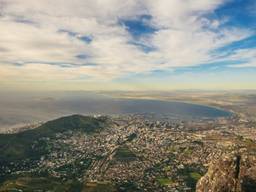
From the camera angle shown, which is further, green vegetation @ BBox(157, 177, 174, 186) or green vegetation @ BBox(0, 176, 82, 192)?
green vegetation @ BBox(157, 177, 174, 186)

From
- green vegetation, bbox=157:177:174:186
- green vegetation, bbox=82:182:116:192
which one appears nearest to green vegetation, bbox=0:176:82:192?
green vegetation, bbox=82:182:116:192

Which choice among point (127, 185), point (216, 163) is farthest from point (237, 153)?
point (127, 185)

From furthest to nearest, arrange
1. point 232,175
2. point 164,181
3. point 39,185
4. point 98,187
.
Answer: point 164,181
point 39,185
point 98,187
point 232,175

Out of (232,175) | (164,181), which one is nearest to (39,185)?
(164,181)

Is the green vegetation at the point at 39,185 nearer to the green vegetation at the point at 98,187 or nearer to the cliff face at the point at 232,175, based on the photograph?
the green vegetation at the point at 98,187


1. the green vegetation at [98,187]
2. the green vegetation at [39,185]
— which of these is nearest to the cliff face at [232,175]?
the green vegetation at [98,187]

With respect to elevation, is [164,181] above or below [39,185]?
above

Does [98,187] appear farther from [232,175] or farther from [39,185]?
[232,175]

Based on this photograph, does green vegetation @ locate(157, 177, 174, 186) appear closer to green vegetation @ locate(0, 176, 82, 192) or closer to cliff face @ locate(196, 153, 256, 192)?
green vegetation @ locate(0, 176, 82, 192)

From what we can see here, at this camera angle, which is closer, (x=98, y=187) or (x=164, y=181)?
(x=98, y=187)
